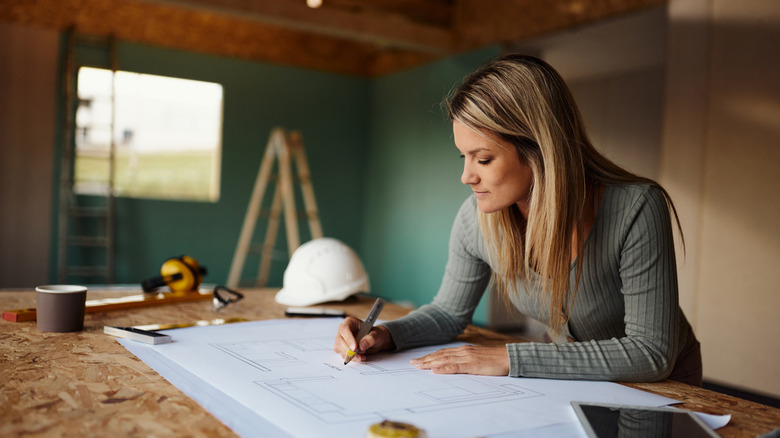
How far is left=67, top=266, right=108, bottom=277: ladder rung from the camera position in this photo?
5691 millimetres

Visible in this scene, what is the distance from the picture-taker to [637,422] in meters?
0.83

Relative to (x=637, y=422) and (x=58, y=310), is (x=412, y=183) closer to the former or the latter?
(x=58, y=310)

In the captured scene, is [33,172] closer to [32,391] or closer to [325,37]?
[325,37]

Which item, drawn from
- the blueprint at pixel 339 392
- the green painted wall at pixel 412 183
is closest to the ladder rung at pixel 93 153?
the green painted wall at pixel 412 183

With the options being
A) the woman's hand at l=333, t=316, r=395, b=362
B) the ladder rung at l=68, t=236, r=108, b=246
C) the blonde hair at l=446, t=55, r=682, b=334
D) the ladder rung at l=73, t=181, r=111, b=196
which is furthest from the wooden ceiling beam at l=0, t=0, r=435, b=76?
the woman's hand at l=333, t=316, r=395, b=362

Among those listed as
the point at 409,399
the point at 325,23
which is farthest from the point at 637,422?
the point at 325,23

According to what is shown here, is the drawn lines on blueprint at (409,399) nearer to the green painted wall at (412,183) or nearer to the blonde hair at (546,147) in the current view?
the blonde hair at (546,147)

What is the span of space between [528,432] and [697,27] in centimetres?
377

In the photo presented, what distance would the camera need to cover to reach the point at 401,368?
1148 millimetres

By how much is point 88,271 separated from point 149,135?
1489 mm

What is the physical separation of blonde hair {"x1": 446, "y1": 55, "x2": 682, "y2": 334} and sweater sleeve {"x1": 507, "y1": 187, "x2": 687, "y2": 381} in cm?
8

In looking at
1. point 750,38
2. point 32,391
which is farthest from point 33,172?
point 750,38

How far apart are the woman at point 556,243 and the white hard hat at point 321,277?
0.57 m

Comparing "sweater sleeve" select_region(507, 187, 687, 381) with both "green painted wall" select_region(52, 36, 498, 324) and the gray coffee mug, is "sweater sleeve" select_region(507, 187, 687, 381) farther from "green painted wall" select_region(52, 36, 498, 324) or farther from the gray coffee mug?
"green painted wall" select_region(52, 36, 498, 324)
